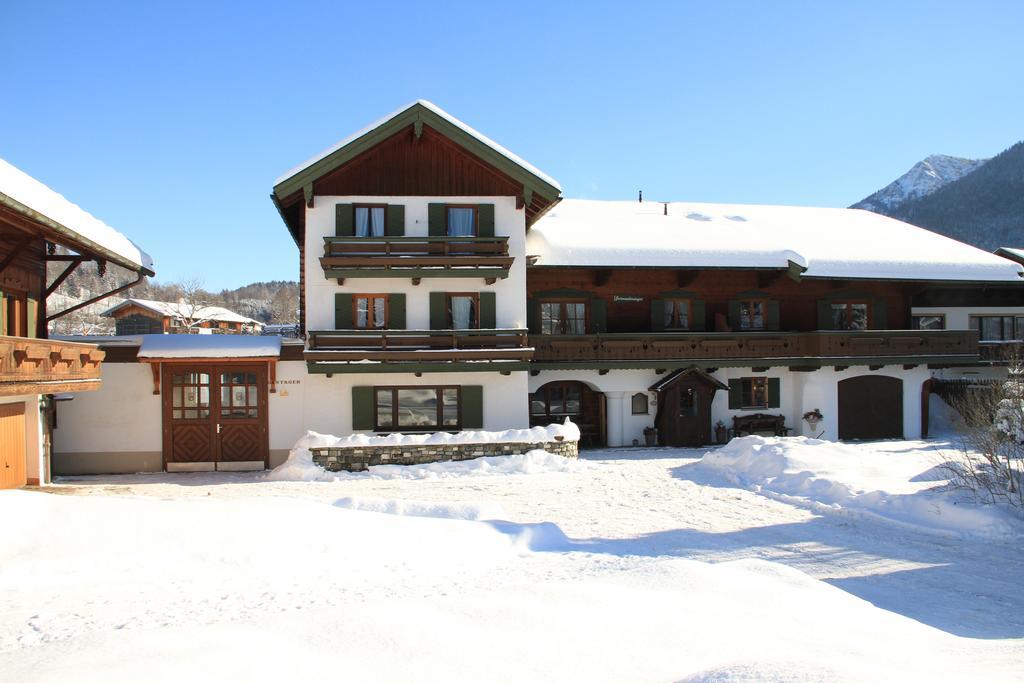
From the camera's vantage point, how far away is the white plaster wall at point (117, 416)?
19719 millimetres

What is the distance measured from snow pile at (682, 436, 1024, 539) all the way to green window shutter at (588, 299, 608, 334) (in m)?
6.79

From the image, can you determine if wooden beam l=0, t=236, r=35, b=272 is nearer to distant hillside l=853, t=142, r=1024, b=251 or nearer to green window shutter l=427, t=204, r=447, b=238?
green window shutter l=427, t=204, r=447, b=238

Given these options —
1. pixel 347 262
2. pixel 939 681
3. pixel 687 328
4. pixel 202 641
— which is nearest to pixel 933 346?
pixel 687 328

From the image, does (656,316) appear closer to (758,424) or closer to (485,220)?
(758,424)

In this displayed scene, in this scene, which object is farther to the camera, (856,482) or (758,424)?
(758,424)

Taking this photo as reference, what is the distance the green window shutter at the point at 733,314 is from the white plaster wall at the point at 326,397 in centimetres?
1022

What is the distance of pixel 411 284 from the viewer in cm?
2138

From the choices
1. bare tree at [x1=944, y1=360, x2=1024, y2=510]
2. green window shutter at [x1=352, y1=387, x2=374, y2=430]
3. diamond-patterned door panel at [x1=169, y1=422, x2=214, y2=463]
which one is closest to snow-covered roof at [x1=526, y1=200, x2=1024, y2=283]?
green window shutter at [x1=352, y1=387, x2=374, y2=430]

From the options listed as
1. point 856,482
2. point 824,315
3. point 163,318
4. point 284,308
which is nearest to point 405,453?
point 856,482

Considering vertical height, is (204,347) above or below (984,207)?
below

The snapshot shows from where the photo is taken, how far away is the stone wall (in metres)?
18.9

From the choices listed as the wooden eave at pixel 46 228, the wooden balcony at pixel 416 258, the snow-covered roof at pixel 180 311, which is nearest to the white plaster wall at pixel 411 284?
the wooden balcony at pixel 416 258

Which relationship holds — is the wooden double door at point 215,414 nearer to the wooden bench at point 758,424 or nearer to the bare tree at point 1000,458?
the wooden bench at point 758,424

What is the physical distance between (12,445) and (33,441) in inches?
58.2
